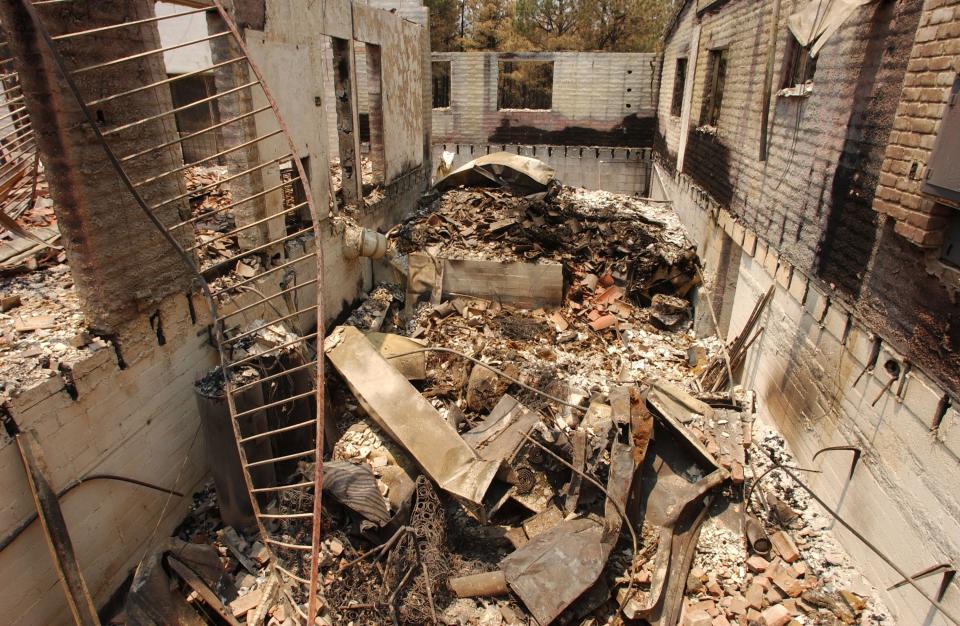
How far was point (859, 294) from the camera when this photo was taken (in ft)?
14.7

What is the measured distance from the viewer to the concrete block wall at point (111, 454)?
12.0ft

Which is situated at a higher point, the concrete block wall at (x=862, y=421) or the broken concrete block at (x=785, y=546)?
the concrete block wall at (x=862, y=421)

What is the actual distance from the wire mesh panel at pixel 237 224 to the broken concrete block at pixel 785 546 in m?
3.86

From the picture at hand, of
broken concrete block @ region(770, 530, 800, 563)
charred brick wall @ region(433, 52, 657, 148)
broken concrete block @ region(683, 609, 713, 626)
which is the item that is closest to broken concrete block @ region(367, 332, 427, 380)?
broken concrete block @ region(683, 609, 713, 626)


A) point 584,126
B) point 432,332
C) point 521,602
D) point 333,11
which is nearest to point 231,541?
point 521,602

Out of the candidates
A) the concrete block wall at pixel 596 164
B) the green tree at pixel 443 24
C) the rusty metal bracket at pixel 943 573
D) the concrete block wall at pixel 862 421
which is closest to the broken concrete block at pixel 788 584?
the concrete block wall at pixel 862 421

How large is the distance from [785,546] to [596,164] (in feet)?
47.0

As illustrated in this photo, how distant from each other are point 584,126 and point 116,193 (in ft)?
49.7

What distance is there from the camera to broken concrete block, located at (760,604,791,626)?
13.6 feet

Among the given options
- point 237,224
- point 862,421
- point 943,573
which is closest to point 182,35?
point 237,224

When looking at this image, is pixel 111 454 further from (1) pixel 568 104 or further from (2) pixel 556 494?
(1) pixel 568 104

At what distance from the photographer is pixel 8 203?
229 inches

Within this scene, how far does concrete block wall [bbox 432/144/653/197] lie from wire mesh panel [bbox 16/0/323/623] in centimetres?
1131

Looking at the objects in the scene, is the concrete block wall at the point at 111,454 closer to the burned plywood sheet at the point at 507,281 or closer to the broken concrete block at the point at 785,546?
the burned plywood sheet at the point at 507,281
